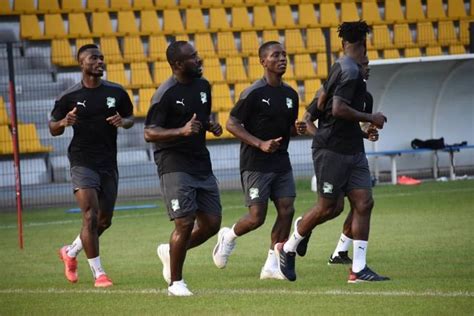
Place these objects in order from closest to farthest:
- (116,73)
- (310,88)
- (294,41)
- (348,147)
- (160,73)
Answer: (348,147) → (116,73) → (160,73) → (310,88) → (294,41)

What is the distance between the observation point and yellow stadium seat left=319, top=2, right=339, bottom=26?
1101 inches

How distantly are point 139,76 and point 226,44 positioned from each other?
2.12m

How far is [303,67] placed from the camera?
26.0 metres

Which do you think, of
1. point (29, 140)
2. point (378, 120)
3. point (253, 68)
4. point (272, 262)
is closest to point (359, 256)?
point (272, 262)

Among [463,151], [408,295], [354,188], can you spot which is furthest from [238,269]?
[463,151]

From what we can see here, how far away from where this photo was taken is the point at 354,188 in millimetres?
11047

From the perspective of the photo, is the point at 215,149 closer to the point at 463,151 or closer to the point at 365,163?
the point at 463,151

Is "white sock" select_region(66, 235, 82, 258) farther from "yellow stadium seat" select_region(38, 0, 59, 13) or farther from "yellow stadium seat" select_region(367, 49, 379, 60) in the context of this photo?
"yellow stadium seat" select_region(367, 49, 379, 60)

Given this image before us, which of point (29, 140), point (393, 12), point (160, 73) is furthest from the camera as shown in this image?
point (393, 12)

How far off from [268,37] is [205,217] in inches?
634

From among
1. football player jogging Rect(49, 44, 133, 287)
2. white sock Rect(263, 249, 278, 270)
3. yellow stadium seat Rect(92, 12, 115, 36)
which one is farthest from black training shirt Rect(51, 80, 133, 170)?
yellow stadium seat Rect(92, 12, 115, 36)

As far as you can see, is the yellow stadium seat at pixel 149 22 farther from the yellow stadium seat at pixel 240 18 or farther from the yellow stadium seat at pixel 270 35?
the yellow stadium seat at pixel 270 35

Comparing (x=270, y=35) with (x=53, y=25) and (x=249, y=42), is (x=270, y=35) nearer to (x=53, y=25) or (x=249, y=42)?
(x=249, y=42)

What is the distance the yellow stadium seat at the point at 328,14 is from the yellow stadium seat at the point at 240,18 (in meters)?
1.84
